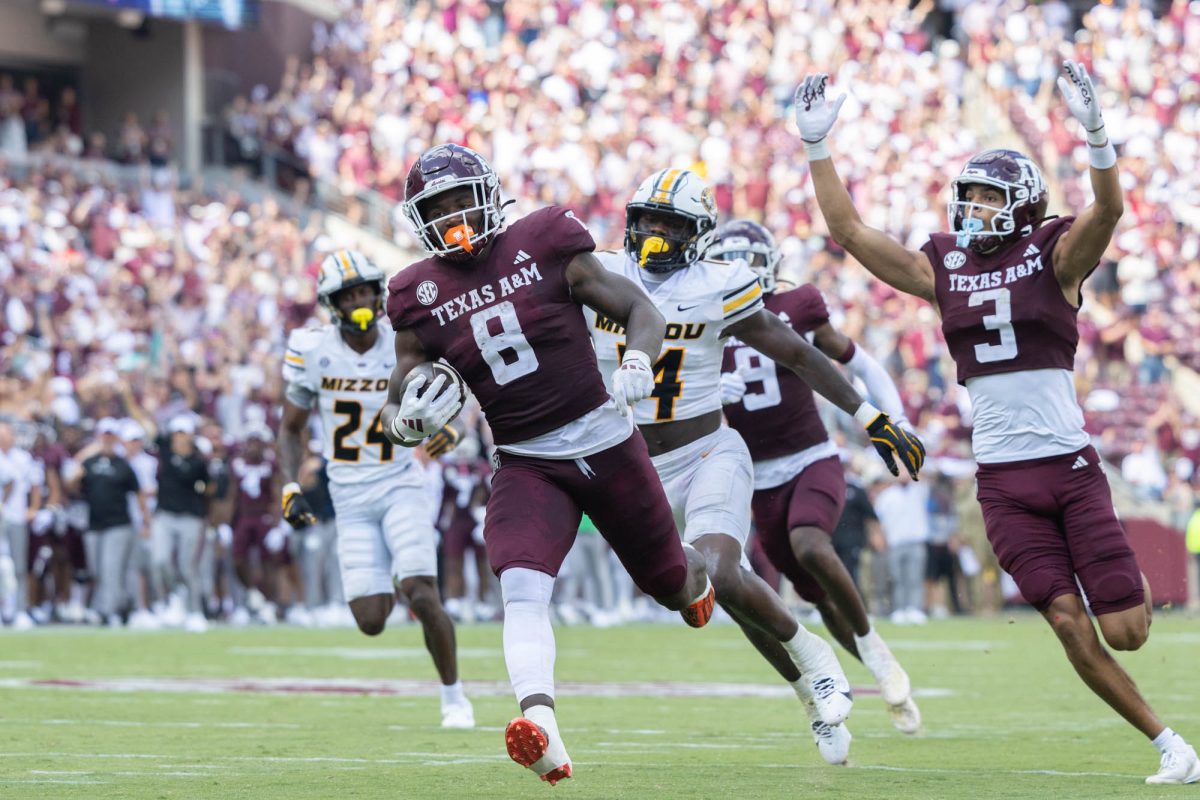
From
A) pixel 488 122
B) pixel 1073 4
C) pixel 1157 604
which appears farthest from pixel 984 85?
pixel 1157 604

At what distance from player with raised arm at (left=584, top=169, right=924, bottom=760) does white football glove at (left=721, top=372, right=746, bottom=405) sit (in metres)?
0.96

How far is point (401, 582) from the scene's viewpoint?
9.30m

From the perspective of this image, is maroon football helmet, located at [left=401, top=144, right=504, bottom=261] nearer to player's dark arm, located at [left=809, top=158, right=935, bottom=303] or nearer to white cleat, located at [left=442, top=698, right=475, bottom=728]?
player's dark arm, located at [left=809, top=158, right=935, bottom=303]

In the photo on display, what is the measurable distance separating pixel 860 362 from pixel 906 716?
62.5 inches

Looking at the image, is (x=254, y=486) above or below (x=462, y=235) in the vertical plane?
below

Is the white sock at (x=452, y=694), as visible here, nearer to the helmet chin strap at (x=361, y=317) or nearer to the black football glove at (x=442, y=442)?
the black football glove at (x=442, y=442)

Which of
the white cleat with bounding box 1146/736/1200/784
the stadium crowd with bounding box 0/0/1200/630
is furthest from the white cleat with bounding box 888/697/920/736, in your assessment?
the stadium crowd with bounding box 0/0/1200/630

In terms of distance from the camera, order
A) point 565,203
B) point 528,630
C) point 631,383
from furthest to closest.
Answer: point 565,203 → point 528,630 → point 631,383

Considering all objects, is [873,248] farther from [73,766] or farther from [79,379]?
[79,379]

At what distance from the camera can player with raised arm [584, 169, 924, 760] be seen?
7.46 metres

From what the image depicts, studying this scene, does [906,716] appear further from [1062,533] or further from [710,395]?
[1062,533]

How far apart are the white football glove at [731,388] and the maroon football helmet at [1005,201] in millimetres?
2054

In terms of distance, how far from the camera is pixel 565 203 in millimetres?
24391

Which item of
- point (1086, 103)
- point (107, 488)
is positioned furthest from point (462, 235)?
point (107, 488)
